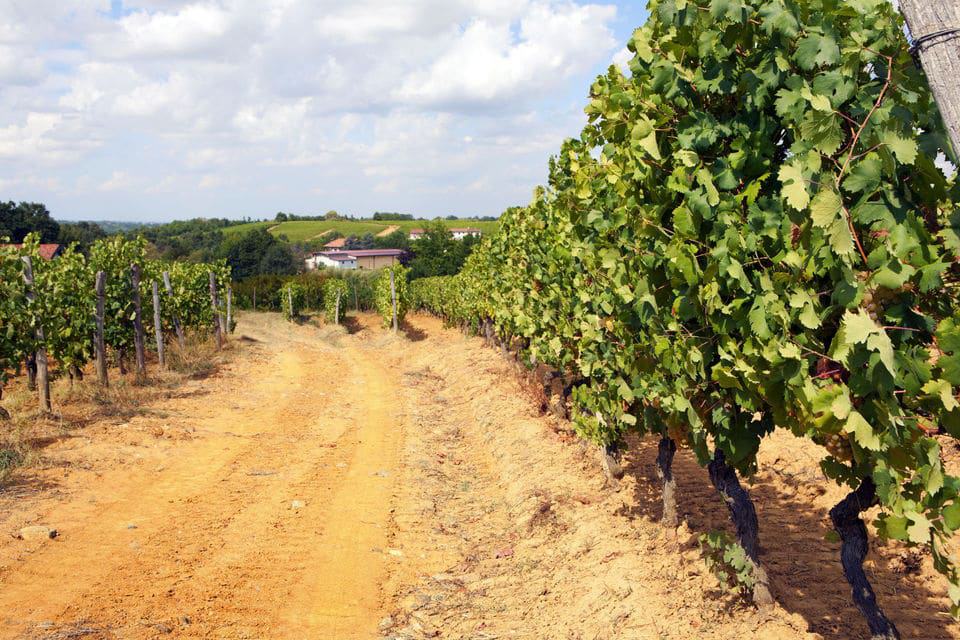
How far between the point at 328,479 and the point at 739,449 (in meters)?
7.43

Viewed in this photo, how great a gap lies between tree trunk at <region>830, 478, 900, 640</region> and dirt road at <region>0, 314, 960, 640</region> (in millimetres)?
694

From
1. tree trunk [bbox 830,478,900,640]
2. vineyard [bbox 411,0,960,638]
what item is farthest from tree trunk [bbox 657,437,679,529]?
tree trunk [bbox 830,478,900,640]

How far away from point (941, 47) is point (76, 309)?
17451mm

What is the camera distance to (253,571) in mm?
7180

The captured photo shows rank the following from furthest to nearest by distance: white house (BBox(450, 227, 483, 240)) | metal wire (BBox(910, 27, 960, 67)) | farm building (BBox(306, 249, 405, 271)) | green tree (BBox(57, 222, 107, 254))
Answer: farm building (BBox(306, 249, 405, 271))
white house (BBox(450, 227, 483, 240))
green tree (BBox(57, 222, 107, 254))
metal wire (BBox(910, 27, 960, 67))

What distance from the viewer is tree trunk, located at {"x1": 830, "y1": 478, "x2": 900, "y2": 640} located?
3.88m

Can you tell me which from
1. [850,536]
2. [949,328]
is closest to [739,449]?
[850,536]

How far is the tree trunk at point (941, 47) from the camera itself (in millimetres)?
2361

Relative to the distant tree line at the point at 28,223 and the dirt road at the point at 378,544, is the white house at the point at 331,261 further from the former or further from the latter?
the dirt road at the point at 378,544

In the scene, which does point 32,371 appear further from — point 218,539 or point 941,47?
point 941,47

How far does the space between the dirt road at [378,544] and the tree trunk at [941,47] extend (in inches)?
143

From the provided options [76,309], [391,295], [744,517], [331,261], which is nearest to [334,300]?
[391,295]

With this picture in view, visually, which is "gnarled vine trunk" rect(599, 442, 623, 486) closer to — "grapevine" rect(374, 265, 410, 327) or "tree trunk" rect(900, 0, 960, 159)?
"tree trunk" rect(900, 0, 960, 159)

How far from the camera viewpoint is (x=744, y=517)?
203 inches
